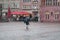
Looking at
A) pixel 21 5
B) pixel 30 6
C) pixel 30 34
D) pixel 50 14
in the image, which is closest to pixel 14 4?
pixel 21 5

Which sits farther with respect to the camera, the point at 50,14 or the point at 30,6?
the point at 30,6

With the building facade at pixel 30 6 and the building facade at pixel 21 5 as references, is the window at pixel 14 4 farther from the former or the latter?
the building facade at pixel 30 6

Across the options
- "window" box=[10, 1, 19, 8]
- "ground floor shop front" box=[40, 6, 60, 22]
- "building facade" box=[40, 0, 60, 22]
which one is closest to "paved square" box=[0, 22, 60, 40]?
"ground floor shop front" box=[40, 6, 60, 22]

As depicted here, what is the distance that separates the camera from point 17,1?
83.6 metres

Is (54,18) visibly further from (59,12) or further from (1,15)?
(1,15)

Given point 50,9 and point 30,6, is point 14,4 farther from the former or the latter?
point 50,9

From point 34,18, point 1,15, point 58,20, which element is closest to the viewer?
point 58,20

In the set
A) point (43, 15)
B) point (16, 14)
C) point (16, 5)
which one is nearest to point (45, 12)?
point (43, 15)

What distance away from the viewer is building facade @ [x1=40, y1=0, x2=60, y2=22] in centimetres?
6938

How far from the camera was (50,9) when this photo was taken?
7056 cm

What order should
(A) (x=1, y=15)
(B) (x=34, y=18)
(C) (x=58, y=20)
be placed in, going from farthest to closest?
(A) (x=1, y=15) → (B) (x=34, y=18) → (C) (x=58, y=20)

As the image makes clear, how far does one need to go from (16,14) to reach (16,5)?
10627 millimetres

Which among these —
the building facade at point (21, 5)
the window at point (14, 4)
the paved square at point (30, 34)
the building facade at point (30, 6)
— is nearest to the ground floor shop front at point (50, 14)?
the building facade at point (30, 6)

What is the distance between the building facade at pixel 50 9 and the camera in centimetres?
6938
